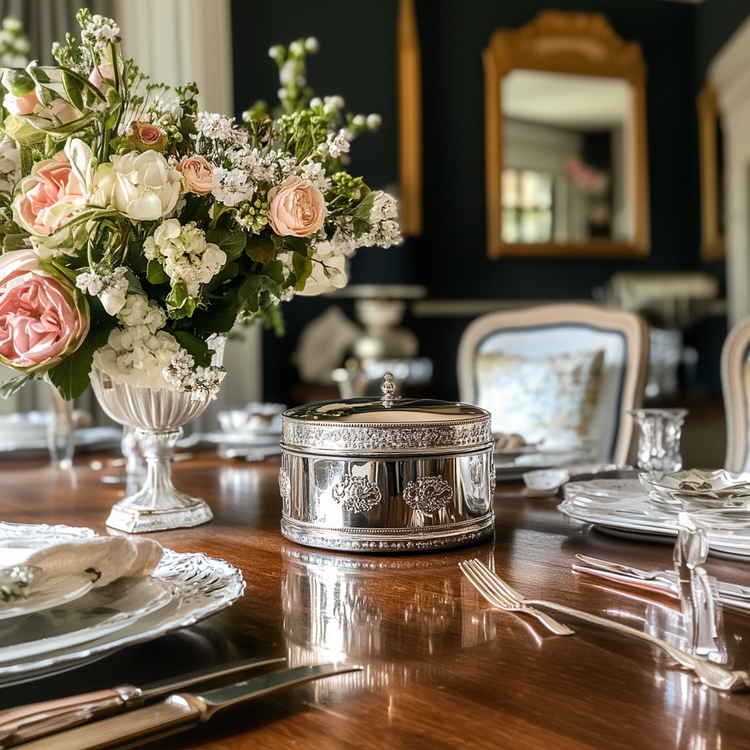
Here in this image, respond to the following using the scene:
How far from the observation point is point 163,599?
0.72m

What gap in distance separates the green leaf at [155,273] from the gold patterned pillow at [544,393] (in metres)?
1.42

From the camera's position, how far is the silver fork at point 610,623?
1.98 ft

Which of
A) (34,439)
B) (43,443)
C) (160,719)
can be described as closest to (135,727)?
(160,719)

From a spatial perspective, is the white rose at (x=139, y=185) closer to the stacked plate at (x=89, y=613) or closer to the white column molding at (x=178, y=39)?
the stacked plate at (x=89, y=613)

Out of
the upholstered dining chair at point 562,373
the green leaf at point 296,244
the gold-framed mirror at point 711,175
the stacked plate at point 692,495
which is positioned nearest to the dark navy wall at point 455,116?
the gold-framed mirror at point 711,175

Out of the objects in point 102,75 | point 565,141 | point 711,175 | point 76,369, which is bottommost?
point 76,369

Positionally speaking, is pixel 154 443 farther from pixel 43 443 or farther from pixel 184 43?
pixel 184 43

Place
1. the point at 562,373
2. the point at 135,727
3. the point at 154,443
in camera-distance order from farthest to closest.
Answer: the point at 562,373
the point at 154,443
the point at 135,727

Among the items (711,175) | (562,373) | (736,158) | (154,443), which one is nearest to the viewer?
(154,443)

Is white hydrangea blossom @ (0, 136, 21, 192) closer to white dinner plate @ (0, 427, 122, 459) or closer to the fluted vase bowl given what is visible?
the fluted vase bowl

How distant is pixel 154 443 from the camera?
47.1 inches

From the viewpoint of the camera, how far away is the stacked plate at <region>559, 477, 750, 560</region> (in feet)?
2.76

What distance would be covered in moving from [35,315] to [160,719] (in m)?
0.56

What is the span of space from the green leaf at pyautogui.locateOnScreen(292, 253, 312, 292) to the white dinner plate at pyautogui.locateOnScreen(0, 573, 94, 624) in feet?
1.73
